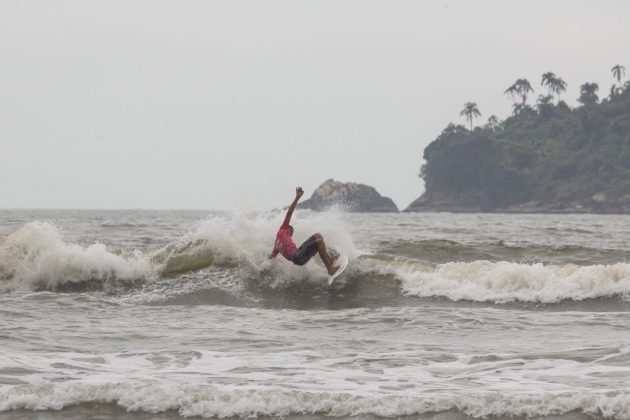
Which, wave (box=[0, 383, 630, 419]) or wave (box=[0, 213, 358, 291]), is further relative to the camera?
wave (box=[0, 213, 358, 291])

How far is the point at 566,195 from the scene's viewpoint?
14388cm

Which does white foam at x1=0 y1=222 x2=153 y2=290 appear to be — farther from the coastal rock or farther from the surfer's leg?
the coastal rock

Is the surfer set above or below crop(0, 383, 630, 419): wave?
above

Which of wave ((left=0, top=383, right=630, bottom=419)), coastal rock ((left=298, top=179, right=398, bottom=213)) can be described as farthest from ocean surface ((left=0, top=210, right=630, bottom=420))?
coastal rock ((left=298, top=179, right=398, bottom=213))

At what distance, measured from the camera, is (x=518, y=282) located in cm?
1611

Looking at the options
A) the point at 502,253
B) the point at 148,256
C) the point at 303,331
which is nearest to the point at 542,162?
the point at 502,253

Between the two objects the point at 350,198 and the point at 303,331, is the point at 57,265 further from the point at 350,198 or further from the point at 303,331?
the point at 350,198

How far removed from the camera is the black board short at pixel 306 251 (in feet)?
54.0

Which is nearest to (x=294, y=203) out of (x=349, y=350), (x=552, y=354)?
(x=349, y=350)

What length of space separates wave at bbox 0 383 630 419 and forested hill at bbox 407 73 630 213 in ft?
455

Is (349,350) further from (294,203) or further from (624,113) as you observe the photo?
(624,113)

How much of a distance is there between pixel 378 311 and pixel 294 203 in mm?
2969

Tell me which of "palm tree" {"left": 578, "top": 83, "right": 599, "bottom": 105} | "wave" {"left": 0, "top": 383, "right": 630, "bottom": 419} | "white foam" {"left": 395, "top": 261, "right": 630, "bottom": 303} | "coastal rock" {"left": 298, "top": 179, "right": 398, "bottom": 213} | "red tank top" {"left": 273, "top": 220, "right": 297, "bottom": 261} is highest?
"palm tree" {"left": 578, "top": 83, "right": 599, "bottom": 105}

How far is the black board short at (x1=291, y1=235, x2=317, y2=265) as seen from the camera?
16.5 m
